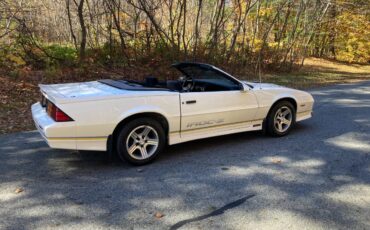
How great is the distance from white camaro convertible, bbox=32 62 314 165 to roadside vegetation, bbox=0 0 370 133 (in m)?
2.67

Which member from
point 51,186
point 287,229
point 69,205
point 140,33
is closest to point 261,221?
point 287,229

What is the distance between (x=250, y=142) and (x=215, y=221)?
260 cm

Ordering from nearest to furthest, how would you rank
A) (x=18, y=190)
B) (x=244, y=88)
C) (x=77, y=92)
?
(x=18, y=190) → (x=77, y=92) → (x=244, y=88)

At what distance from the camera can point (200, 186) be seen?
4.02m

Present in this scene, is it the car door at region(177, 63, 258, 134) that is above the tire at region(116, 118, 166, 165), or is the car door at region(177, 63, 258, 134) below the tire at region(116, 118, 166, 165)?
above

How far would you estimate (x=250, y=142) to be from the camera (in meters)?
5.69

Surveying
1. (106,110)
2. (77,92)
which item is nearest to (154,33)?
(77,92)

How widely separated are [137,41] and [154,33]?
0.72 m

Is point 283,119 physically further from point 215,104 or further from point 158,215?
point 158,215

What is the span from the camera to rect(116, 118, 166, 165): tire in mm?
4418

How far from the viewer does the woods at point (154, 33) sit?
11.6m

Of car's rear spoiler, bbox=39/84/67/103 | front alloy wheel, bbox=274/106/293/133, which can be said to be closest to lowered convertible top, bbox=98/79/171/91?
car's rear spoiler, bbox=39/84/67/103

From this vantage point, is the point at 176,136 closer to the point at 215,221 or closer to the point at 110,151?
the point at 110,151

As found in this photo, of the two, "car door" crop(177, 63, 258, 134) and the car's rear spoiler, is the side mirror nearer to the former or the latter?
"car door" crop(177, 63, 258, 134)
